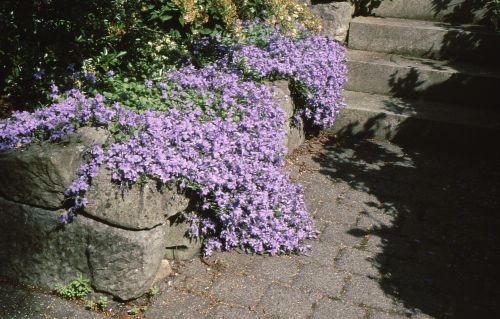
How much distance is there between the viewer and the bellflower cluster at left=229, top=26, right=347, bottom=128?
16.7 ft

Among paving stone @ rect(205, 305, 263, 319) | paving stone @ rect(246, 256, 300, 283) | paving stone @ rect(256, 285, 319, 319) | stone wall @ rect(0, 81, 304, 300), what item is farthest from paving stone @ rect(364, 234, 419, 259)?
stone wall @ rect(0, 81, 304, 300)

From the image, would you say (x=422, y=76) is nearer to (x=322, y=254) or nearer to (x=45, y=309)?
(x=322, y=254)

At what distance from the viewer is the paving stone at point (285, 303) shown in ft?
11.5

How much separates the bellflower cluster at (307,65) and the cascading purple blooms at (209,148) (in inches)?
6.6

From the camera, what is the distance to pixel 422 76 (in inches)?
250

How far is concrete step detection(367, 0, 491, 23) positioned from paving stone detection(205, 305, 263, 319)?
5.14 metres

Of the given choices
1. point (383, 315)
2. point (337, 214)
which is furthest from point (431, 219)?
point (383, 315)

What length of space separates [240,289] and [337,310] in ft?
2.16

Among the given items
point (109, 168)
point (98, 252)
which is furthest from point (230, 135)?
point (98, 252)

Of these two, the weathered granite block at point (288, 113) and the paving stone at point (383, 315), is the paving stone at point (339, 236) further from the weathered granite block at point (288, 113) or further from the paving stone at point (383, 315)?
the weathered granite block at point (288, 113)

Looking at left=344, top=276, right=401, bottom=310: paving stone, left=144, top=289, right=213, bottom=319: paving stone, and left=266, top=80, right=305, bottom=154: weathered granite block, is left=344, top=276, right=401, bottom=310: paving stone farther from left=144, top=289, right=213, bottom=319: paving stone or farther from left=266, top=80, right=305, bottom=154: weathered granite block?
left=266, top=80, right=305, bottom=154: weathered granite block

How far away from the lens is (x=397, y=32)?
6.86 meters

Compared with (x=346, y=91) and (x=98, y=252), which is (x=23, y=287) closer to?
(x=98, y=252)

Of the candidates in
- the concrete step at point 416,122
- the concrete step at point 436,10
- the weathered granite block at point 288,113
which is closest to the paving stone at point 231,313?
the weathered granite block at point 288,113
